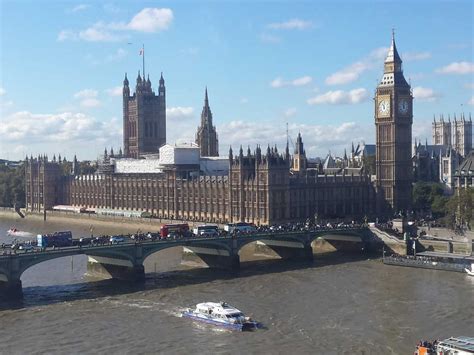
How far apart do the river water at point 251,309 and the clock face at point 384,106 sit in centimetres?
5355

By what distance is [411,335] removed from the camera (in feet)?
188

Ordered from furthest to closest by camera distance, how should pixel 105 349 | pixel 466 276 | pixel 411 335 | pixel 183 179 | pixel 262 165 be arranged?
pixel 183 179 < pixel 262 165 < pixel 466 276 < pixel 411 335 < pixel 105 349

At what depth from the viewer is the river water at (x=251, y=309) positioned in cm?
5522

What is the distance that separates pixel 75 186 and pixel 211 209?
59.8 meters

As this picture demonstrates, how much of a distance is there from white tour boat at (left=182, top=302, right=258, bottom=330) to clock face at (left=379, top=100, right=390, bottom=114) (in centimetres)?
8550

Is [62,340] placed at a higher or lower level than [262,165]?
lower

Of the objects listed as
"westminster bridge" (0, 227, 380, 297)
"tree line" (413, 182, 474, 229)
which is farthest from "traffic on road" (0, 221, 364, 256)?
"tree line" (413, 182, 474, 229)

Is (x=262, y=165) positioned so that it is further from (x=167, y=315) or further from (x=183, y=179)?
(x=167, y=315)

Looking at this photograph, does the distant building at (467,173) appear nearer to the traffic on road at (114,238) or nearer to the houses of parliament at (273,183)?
the houses of parliament at (273,183)

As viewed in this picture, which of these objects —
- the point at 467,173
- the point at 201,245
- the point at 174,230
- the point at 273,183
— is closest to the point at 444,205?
the point at 467,173

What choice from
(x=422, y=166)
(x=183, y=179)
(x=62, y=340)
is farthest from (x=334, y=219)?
(x=62, y=340)

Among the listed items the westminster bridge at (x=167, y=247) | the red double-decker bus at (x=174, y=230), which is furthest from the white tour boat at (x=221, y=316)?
the red double-decker bus at (x=174, y=230)

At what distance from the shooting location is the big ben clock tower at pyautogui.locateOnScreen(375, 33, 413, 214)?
5477 inches

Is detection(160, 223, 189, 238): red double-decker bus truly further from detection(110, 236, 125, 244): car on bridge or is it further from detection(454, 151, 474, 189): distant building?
detection(454, 151, 474, 189): distant building
